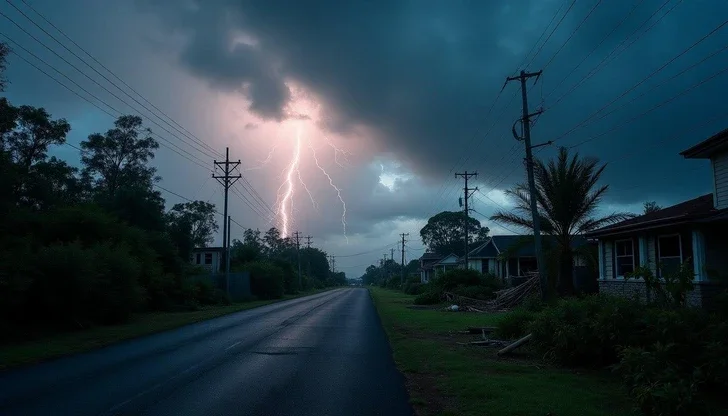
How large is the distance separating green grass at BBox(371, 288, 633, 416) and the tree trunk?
15342 millimetres

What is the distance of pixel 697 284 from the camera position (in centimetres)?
1748

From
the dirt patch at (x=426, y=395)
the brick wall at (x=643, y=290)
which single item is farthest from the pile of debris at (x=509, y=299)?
the dirt patch at (x=426, y=395)

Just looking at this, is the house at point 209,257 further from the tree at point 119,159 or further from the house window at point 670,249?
the house window at point 670,249

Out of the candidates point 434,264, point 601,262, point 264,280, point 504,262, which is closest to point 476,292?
point 504,262

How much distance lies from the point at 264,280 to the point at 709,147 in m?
A: 42.0

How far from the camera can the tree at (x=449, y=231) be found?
369ft

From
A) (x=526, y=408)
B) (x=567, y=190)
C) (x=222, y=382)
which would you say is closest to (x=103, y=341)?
(x=222, y=382)

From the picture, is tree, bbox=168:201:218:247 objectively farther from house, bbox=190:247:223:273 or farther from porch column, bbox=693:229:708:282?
porch column, bbox=693:229:708:282

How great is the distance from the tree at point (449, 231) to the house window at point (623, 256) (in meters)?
87.6

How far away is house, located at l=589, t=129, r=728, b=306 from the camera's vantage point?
16922 millimetres

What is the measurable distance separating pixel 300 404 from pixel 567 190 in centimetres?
2252

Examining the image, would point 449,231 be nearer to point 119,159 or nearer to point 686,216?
point 119,159

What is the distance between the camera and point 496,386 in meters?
9.66

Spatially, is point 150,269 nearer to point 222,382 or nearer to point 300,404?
point 222,382
